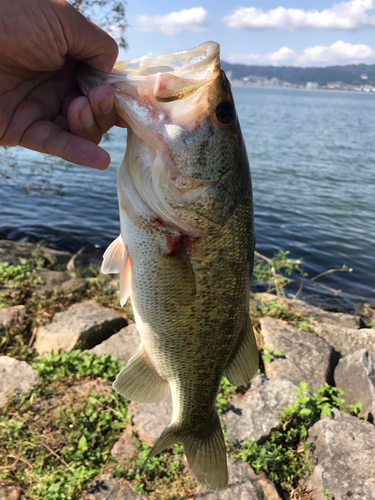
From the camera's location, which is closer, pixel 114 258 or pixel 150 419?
pixel 114 258

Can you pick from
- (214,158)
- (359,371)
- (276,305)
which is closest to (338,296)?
(276,305)

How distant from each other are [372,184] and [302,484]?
655 inches

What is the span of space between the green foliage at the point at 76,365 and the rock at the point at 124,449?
28.6 inches

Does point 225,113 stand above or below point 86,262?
above

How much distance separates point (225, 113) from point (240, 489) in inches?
115

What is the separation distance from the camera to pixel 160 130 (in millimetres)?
1719

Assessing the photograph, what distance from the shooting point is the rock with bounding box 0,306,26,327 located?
4565 mm

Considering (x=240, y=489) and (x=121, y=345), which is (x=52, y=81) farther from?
(x=240, y=489)

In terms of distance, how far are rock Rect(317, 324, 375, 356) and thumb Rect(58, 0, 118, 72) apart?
4.89 m

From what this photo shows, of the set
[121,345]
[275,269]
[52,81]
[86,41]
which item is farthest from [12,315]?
[275,269]

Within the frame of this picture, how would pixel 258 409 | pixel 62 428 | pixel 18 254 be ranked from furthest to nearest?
pixel 18 254 → pixel 258 409 → pixel 62 428

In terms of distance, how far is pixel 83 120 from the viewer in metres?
1.95

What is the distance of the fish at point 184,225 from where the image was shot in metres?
1.72

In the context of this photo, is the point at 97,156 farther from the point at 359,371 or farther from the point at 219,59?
the point at 359,371
